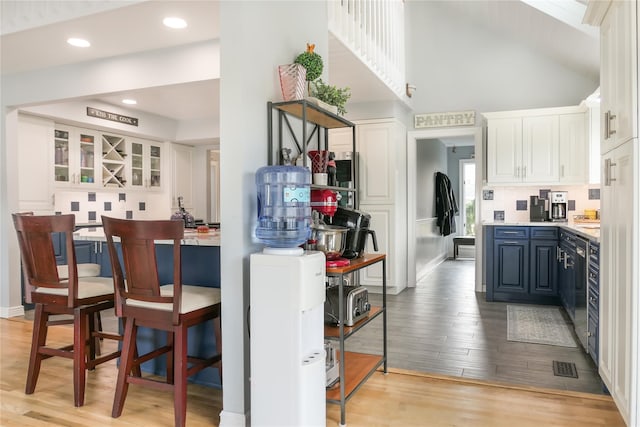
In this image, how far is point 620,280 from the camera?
229 centimetres

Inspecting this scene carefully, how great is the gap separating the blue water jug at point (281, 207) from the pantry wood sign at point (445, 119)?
13.8ft

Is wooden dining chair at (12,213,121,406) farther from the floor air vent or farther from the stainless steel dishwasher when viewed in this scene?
the stainless steel dishwasher

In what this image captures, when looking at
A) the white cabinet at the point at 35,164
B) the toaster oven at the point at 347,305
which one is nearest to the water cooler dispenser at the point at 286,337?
the toaster oven at the point at 347,305

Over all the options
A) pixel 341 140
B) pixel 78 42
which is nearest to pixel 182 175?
pixel 341 140

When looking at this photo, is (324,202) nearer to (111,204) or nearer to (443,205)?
(111,204)

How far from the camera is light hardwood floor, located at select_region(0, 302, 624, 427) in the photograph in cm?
239

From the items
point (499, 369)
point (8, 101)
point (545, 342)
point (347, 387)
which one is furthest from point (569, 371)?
point (8, 101)

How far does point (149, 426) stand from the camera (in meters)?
2.35

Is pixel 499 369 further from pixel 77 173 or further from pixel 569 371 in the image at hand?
pixel 77 173

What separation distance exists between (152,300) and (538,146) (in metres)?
4.74

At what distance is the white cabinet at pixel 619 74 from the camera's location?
6.73 ft

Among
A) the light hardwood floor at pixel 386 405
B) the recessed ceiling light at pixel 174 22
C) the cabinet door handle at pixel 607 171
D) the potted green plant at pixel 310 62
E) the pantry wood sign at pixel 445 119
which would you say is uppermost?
the recessed ceiling light at pixel 174 22

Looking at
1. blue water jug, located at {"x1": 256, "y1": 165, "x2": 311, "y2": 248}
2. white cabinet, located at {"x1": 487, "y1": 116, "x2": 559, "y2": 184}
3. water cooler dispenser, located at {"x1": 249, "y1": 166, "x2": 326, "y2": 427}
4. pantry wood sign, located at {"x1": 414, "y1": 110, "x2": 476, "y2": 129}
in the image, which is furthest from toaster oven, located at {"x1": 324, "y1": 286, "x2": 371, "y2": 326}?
pantry wood sign, located at {"x1": 414, "y1": 110, "x2": 476, "y2": 129}

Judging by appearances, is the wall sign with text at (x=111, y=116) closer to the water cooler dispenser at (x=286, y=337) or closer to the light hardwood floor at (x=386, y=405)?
the light hardwood floor at (x=386, y=405)
